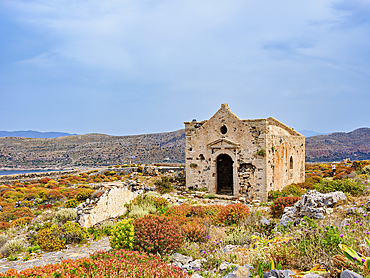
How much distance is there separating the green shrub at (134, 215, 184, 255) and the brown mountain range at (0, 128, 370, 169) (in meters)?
59.5

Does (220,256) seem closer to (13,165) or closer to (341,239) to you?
(341,239)

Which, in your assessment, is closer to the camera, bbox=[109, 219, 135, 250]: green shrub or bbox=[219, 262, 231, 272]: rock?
bbox=[219, 262, 231, 272]: rock

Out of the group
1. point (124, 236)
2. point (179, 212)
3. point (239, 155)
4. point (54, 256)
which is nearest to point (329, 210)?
point (179, 212)

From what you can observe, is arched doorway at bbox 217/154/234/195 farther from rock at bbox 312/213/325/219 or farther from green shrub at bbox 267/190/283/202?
rock at bbox 312/213/325/219

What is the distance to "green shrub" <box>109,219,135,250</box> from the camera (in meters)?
6.96

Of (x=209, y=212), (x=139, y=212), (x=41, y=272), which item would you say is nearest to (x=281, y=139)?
(x=209, y=212)

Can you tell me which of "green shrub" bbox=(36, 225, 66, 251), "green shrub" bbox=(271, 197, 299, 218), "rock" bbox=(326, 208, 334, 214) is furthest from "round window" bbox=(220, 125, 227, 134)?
"green shrub" bbox=(36, 225, 66, 251)

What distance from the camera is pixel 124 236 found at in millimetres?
7078

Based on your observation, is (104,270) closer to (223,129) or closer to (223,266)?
(223,266)

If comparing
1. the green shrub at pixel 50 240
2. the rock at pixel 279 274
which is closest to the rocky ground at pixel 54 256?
the green shrub at pixel 50 240

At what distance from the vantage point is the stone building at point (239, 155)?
54.6 feet

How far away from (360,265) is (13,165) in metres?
81.9

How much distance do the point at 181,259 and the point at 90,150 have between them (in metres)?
78.3

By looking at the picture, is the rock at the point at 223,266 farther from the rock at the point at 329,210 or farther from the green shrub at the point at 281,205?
Answer: the green shrub at the point at 281,205
